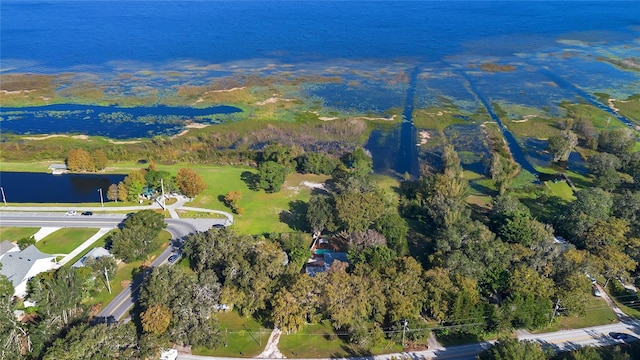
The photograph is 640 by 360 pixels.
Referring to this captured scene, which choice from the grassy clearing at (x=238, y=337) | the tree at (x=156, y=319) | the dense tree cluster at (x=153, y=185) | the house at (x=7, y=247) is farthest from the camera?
the dense tree cluster at (x=153, y=185)

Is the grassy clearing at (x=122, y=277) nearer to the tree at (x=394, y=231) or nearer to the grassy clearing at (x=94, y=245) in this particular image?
the grassy clearing at (x=94, y=245)

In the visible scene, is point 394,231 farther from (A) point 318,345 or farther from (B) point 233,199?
(B) point 233,199

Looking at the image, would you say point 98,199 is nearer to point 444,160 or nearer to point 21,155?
point 21,155

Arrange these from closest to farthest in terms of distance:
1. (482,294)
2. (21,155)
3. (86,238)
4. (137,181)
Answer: (482,294)
(86,238)
(137,181)
(21,155)

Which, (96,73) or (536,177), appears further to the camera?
(96,73)

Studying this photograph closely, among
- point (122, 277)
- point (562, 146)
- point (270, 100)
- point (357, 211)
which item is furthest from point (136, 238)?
point (562, 146)

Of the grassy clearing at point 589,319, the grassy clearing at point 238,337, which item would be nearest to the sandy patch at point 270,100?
the grassy clearing at point 238,337

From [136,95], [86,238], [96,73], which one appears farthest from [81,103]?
[86,238]
